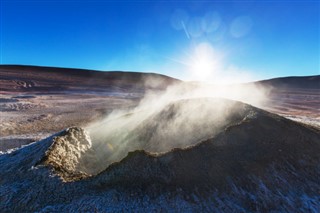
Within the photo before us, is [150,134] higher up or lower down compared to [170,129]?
lower down

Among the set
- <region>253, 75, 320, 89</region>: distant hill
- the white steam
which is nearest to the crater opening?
the white steam

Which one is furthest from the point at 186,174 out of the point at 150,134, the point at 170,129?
the point at 150,134

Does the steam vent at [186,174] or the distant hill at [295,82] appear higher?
the distant hill at [295,82]

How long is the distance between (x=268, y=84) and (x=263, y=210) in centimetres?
6495

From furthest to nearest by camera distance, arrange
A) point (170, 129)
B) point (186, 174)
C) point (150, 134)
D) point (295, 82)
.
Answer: point (295, 82) → point (150, 134) → point (170, 129) → point (186, 174)

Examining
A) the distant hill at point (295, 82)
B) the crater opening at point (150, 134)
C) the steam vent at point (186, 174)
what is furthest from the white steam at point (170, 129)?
the distant hill at point (295, 82)

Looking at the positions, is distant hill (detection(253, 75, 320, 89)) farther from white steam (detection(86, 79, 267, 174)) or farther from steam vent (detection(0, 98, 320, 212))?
steam vent (detection(0, 98, 320, 212))

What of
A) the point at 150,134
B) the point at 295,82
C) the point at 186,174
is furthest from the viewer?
the point at 295,82

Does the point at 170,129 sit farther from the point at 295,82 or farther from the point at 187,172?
the point at 295,82

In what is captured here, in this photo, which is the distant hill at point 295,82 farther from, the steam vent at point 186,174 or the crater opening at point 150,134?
the steam vent at point 186,174

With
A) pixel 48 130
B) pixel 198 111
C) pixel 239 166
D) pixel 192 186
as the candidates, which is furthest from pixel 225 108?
pixel 48 130

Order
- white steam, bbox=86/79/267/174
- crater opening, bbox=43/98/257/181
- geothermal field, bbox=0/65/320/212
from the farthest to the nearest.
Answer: white steam, bbox=86/79/267/174
crater opening, bbox=43/98/257/181
geothermal field, bbox=0/65/320/212

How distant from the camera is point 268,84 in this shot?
6366 cm

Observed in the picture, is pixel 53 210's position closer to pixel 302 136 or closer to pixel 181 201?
pixel 181 201
